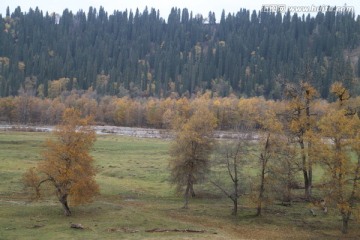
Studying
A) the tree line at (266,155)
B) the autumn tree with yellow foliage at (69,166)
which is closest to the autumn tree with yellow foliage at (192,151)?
the tree line at (266,155)

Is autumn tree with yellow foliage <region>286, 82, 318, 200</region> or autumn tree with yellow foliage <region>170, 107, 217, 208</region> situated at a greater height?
autumn tree with yellow foliage <region>286, 82, 318, 200</region>

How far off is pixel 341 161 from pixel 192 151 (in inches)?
728

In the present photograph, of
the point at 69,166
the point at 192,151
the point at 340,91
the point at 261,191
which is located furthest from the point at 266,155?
the point at 69,166

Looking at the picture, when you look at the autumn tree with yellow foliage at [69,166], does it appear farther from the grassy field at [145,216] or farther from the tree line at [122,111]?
the tree line at [122,111]

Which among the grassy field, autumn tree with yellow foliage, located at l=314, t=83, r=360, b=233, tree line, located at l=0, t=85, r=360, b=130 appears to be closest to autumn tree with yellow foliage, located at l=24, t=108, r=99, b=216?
the grassy field

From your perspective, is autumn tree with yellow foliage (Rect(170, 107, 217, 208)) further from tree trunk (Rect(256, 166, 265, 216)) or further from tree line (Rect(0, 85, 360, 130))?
tree line (Rect(0, 85, 360, 130))

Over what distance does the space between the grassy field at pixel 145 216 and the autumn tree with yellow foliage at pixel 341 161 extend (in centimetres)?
339

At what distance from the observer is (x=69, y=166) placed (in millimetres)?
46188

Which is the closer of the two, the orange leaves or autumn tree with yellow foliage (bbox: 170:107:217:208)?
the orange leaves

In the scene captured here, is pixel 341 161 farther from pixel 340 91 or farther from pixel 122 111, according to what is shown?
pixel 122 111

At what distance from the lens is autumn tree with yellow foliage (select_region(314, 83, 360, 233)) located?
40.2 m

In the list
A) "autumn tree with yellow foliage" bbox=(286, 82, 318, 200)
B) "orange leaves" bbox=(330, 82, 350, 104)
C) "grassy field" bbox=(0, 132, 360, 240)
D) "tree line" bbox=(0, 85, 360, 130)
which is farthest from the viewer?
"tree line" bbox=(0, 85, 360, 130)

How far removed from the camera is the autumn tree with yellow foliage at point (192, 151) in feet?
172

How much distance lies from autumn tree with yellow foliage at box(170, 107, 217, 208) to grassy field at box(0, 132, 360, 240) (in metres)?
3.47
